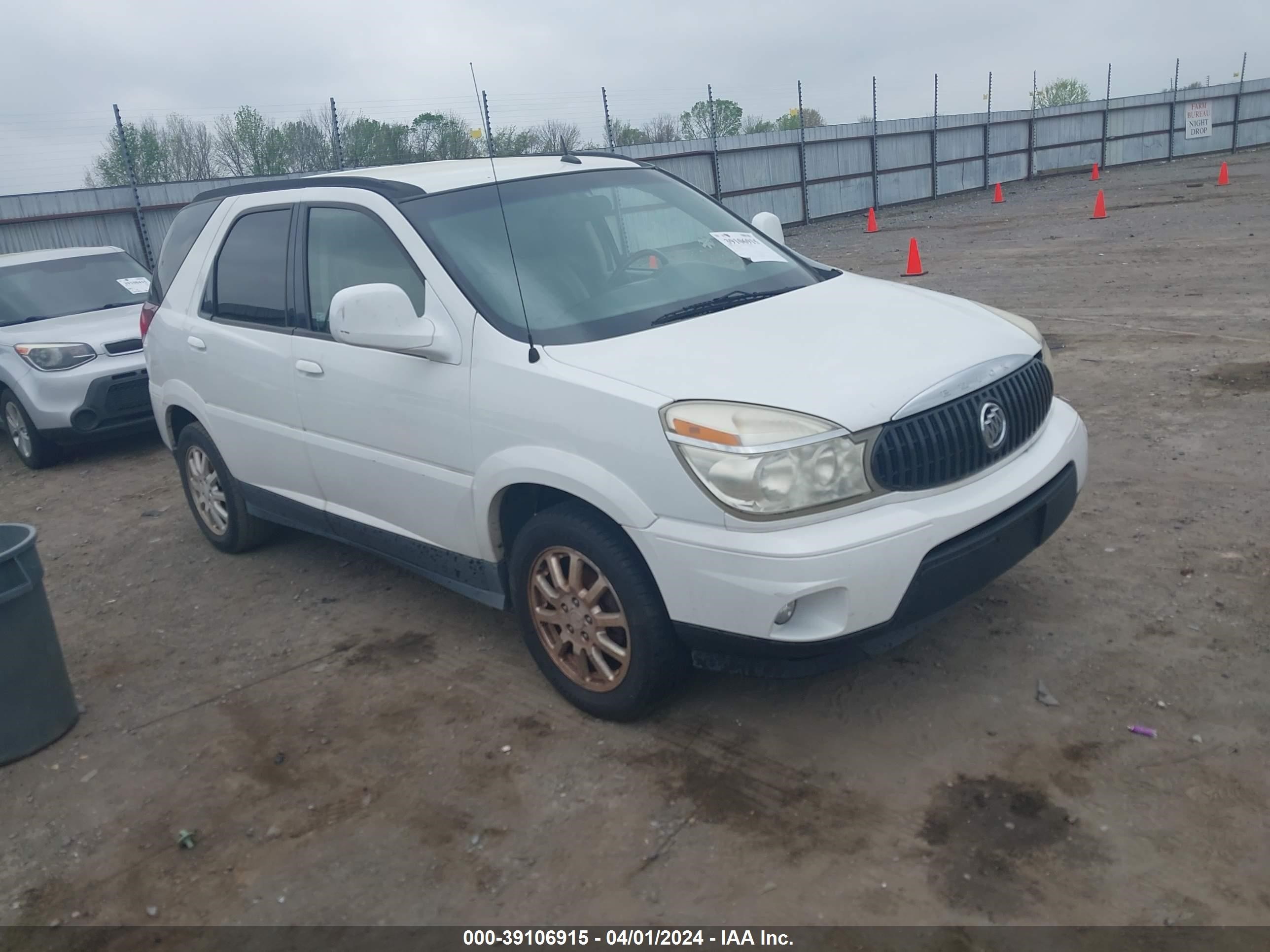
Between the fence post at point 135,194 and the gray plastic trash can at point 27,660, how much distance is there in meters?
12.8

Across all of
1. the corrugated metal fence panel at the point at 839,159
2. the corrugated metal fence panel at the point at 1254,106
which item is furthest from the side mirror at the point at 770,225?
the corrugated metal fence panel at the point at 1254,106

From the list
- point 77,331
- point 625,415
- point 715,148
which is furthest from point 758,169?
point 625,415

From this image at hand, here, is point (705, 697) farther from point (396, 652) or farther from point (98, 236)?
point (98, 236)

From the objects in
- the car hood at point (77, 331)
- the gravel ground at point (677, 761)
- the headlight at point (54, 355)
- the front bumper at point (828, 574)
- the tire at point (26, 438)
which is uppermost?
the car hood at point (77, 331)

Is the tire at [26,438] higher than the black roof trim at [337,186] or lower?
lower

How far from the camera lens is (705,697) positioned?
155 inches

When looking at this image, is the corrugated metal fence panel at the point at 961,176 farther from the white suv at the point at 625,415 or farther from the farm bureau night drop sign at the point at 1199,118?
the white suv at the point at 625,415

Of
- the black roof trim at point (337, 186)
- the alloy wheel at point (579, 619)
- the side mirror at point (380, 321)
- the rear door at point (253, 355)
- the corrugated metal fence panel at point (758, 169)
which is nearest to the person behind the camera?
the alloy wheel at point (579, 619)

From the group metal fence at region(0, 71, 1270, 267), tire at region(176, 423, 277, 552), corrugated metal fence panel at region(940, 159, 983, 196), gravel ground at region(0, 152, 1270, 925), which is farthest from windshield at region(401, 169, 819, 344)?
corrugated metal fence panel at region(940, 159, 983, 196)

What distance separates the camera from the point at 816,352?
3521 mm

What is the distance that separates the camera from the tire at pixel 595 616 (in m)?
3.45

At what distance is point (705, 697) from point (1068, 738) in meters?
1.24

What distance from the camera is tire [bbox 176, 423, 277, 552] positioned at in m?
5.62

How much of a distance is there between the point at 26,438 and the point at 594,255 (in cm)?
650
